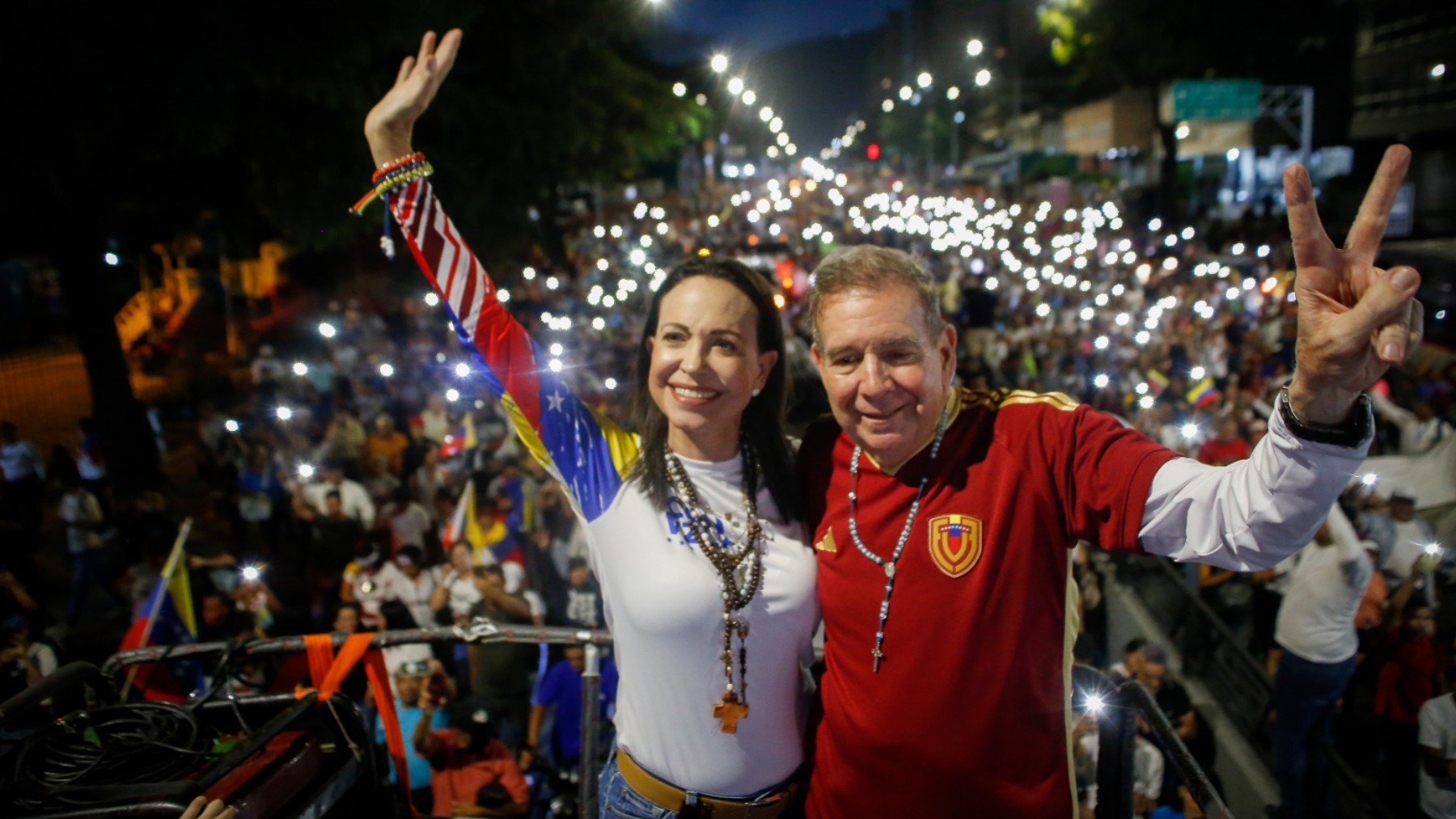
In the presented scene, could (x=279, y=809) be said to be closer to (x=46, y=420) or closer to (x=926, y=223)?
(x=46, y=420)

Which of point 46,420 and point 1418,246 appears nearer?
point 46,420

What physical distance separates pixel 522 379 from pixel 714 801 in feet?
4.34

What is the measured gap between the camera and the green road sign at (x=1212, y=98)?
2489 centimetres

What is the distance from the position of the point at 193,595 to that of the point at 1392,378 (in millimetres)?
13243

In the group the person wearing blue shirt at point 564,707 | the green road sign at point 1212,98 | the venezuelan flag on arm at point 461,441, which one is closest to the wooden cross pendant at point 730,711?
the person wearing blue shirt at point 564,707

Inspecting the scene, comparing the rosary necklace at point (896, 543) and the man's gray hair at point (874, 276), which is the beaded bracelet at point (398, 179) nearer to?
the man's gray hair at point (874, 276)

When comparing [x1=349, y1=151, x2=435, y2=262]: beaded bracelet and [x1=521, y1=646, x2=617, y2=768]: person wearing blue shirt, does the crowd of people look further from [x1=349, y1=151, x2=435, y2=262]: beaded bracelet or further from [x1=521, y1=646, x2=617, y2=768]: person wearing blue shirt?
[x1=349, y1=151, x2=435, y2=262]: beaded bracelet

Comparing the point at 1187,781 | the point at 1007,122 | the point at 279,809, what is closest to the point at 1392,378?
the point at 1187,781

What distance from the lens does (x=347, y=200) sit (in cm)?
996

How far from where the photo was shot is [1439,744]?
3.96 m

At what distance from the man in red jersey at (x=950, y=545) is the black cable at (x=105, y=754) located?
183cm

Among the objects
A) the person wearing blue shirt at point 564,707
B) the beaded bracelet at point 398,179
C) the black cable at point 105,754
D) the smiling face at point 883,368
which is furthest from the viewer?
the person wearing blue shirt at point 564,707

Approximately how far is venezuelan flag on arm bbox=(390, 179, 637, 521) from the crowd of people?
88 millimetres

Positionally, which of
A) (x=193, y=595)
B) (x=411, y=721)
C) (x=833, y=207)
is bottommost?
(x=411, y=721)
